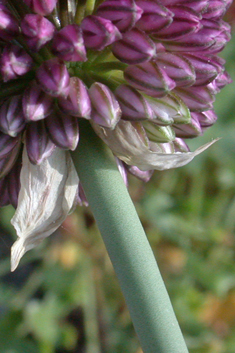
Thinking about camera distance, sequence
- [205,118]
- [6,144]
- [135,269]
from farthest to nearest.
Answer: [205,118] → [6,144] → [135,269]

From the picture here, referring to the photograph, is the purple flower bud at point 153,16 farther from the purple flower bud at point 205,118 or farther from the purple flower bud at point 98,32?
the purple flower bud at point 205,118

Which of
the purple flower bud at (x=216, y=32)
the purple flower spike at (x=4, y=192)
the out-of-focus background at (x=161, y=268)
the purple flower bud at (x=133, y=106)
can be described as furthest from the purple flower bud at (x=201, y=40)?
the out-of-focus background at (x=161, y=268)

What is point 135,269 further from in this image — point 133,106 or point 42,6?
point 42,6

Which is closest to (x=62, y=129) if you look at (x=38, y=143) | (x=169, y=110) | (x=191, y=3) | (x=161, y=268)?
(x=38, y=143)

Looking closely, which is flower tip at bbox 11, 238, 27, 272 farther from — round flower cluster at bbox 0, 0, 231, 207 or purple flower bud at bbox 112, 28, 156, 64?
purple flower bud at bbox 112, 28, 156, 64

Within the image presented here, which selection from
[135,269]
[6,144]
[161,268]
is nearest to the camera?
[135,269]

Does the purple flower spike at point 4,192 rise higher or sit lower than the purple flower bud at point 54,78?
lower

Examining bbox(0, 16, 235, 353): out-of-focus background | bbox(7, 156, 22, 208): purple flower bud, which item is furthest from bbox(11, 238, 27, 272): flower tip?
bbox(0, 16, 235, 353): out-of-focus background

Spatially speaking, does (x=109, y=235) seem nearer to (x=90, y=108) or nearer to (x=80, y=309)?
(x=90, y=108)
